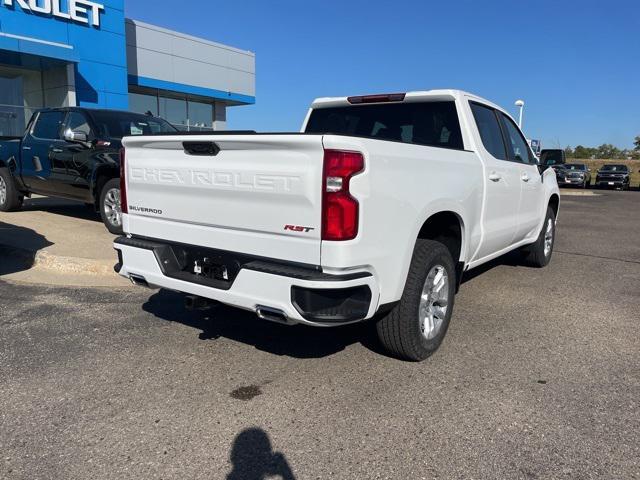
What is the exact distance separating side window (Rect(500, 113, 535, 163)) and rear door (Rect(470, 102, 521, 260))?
184mm

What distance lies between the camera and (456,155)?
155 inches

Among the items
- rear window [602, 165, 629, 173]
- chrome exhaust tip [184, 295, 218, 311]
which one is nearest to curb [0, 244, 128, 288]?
chrome exhaust tip [184, 295, 218, 311]

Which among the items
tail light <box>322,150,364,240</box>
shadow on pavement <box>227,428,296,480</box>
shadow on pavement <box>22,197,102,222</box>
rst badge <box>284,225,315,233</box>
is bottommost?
shadow on pavement <box>227,428,296,480</box>

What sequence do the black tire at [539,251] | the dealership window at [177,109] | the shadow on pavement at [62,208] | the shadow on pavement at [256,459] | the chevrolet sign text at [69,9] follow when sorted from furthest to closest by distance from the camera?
the dealership window at [177,109], the chevrolet sign text at [69,9], the shadow on pavement at [62,208], the black tire at [539,251], the shadow on pavement at [256,459]

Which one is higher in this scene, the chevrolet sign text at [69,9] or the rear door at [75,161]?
the chevrolet sign text at [69,9]

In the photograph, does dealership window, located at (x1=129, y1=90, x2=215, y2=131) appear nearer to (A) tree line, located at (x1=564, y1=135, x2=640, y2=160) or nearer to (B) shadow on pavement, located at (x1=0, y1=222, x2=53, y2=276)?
(B) shadow on pavement, located at (x1=0, y1=222, x2=53, y2=276)

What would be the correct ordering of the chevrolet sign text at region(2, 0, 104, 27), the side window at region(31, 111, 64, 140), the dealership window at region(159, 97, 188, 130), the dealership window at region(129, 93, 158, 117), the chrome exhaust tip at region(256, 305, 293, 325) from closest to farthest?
the chrome exhaust tip at region(256, 305, 293, 325) < the side window at region(31, 111, 64, 140) < the chevrolet sign text at region(2, 0, 104, 27) < the dealership window at region(129, 93, 158, 117) < the dealership window at region(159, 97, 188, 130)

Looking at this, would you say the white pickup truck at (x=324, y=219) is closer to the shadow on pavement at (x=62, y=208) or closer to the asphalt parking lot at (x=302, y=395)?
the asphalt parking lot at (x=302, y=395)

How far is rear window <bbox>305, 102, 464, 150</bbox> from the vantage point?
4605 millimetres

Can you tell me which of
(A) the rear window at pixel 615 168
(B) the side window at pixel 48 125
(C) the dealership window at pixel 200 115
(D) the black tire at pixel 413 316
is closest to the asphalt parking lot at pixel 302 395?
(D) the black tire at pixel 413 316

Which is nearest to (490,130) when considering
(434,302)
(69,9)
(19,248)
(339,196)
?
(434,302)

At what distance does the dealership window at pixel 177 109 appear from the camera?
21656mm

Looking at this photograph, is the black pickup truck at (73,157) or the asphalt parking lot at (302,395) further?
the black pickup truck at (73,157)

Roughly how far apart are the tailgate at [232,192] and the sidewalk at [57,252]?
7.44 feet
